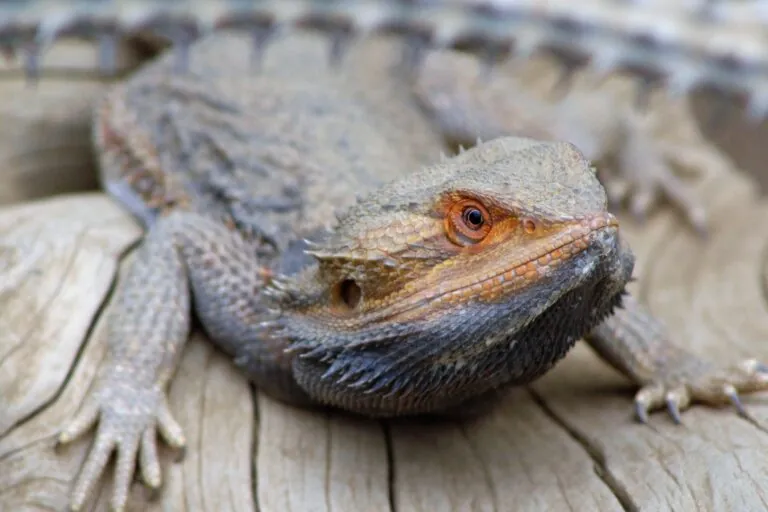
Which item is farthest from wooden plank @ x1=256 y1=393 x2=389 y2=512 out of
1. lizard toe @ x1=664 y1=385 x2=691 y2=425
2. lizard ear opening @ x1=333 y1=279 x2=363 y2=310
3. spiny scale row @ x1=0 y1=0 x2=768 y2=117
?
spiny scale row @ x1=0 y1=0 x2=768 y2=117

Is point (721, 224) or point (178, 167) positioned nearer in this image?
point (178, 167)

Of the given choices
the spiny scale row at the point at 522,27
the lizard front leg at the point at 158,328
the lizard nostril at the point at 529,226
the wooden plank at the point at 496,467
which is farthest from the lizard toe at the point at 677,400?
the spiny scale row at the point at 522,27

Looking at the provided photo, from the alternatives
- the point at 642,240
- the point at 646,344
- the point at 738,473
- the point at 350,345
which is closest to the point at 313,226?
the point at 350,345

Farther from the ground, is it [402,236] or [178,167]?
[402,236]

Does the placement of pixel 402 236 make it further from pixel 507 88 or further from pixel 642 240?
pixel 507 88

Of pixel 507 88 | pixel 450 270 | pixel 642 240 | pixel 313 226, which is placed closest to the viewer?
pixel 450 270

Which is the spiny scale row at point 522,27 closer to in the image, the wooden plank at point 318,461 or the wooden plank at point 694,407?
the wooden plank at point 694,407

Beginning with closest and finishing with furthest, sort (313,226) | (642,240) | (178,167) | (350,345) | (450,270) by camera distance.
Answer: (450,270)
(350,345)
(313,226)
(178,167)
(642,240)
